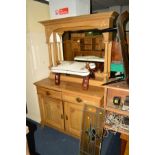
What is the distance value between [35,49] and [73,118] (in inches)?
45.3

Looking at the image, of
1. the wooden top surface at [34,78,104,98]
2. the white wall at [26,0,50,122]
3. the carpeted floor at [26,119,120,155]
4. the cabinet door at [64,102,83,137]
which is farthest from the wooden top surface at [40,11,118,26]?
the carpeted floor at [26,119,120,155]

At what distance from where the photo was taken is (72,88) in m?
2.00

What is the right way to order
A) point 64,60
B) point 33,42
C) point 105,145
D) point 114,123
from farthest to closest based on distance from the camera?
point 64,60, point 33,42, point 105,145, point 114,123

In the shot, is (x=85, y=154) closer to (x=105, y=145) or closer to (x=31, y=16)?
(x=105, y=145)

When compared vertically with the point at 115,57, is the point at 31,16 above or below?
above

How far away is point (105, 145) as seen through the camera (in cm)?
202

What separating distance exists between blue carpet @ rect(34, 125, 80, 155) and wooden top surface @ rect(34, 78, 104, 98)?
75 centimetres

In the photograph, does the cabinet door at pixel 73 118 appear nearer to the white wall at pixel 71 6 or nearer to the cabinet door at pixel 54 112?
the cabinet door at pixel 54 112

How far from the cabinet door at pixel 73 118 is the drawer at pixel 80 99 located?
0.23 ft

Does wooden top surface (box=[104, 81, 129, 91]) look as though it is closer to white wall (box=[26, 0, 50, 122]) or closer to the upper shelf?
the upper shelf

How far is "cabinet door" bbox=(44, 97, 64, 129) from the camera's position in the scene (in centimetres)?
212
